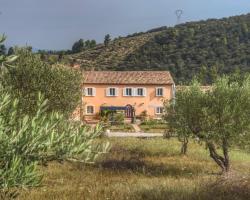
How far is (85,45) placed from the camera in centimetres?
16500

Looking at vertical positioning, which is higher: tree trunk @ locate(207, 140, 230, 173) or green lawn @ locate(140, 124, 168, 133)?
green lawn @ locate(140, 124, 168, 133)

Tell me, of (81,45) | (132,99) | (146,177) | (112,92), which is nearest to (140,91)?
(132,99)

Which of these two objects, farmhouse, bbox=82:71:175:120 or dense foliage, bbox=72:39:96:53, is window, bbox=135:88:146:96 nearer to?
farmhouse, bbox=82:71:175:120

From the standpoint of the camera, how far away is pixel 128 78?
73.4 m

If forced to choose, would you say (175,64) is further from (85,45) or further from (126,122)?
(85,45)

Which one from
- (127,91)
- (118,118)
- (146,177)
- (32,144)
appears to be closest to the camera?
(32,144)

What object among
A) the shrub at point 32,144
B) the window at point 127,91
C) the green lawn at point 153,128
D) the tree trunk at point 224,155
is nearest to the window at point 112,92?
the window at point 127,91

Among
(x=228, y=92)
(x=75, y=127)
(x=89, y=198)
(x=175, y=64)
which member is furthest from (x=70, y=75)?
(x=175, y=64)

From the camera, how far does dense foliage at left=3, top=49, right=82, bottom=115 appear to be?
84.8ft

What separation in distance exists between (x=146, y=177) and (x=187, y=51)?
94229 millimetres

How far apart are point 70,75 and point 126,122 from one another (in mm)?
36935

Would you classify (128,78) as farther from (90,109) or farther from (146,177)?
(146,177)

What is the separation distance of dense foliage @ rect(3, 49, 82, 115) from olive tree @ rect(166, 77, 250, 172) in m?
6.33

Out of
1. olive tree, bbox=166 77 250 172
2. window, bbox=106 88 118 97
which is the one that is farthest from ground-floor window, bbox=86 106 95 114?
→ olive tree, bbox=166 77 250 172
